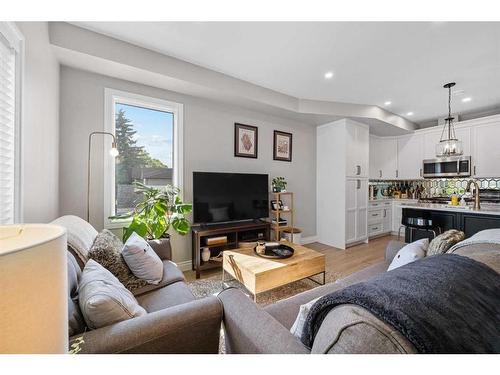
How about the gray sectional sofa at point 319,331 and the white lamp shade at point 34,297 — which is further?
the gray sectional sofa at point 319,331

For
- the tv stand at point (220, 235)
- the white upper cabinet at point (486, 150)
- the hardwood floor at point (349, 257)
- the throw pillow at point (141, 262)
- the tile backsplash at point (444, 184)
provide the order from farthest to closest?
the tile backsplash at point (444, 184) < the white upper cabinet at point (486, 150) < the hardwood floor at point (349, 257) < the tv stand at point (220, 235) < the throw pillow at point (141, 262)

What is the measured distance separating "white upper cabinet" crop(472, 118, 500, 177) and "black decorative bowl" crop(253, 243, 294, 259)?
420 cm

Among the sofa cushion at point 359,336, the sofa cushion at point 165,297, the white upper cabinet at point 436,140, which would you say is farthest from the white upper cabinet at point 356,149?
the sofa cushion at point 359,336

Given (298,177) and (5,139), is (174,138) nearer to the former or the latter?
(5,139)

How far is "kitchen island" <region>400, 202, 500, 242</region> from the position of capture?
2.51 meters

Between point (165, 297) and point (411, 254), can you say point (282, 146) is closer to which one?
point (411, 254)

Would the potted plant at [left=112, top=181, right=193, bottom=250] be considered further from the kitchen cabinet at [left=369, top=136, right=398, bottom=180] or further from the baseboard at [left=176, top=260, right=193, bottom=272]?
the kitchen cabinet at [left=369, top=136, right=398, bottom=180]

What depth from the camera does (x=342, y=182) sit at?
3.93m

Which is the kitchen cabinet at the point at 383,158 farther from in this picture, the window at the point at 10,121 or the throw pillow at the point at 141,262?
the window at the point at 10,121

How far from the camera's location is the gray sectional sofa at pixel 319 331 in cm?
54

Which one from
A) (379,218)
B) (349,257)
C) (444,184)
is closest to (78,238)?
(349,257)

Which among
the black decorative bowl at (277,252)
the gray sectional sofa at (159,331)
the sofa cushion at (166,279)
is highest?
the gray sectional sofa at (159,331)

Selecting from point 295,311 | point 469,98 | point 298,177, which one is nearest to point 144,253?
point 295,311

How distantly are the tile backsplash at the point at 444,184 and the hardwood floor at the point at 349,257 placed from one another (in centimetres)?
170
